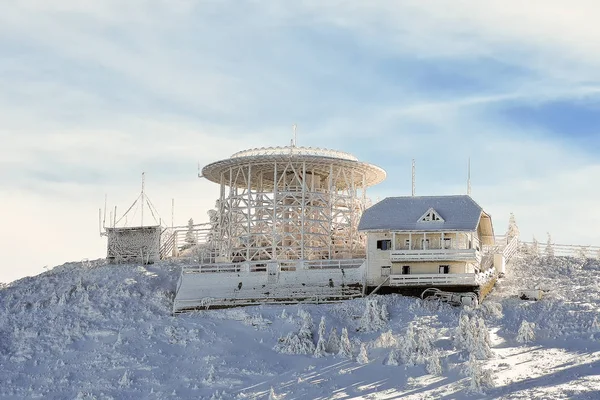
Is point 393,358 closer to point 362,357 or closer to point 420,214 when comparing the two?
point 362,357

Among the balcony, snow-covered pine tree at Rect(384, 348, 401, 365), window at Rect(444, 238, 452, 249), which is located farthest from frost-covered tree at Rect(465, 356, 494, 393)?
window at Rect(444, 238, 452, 249)

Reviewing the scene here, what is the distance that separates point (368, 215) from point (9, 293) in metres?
24.4

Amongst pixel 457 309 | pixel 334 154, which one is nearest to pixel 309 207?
pixel 334 154

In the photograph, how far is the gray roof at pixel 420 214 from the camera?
60625mm

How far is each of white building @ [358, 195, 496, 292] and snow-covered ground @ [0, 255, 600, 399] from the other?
2.18 m

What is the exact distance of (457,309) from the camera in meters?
56.7

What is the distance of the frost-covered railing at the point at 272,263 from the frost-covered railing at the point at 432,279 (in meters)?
3.35

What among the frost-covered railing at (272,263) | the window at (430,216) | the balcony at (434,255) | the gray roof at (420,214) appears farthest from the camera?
the frost-covered railing at (272,263)

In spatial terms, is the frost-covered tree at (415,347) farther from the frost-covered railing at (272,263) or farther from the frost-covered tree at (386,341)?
the frost-covered railing at (272,263)

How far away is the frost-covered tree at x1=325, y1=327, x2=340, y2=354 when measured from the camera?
52156 millimetres

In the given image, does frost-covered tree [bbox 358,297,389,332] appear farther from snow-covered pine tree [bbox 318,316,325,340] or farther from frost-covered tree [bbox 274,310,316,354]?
frost-covered tree [bbox 274,310,316,354]

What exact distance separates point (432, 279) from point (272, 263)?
1076cm

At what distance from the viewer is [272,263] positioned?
6300cm

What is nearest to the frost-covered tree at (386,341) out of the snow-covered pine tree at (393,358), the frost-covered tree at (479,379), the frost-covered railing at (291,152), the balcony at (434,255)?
the snow-covered pine tree at (393,358)
